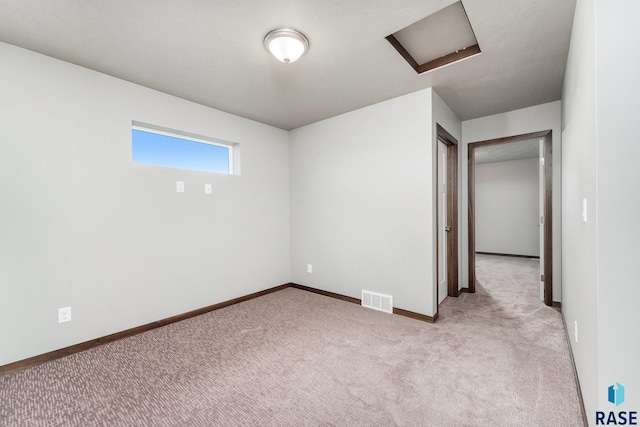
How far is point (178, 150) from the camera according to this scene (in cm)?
312

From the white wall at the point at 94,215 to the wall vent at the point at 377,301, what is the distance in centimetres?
170

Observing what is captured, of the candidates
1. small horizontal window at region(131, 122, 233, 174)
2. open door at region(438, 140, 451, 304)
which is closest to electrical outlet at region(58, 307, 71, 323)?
small horizontal window at region(131, 122, 233, 174)

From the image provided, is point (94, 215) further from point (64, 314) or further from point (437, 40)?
point (437, 40)

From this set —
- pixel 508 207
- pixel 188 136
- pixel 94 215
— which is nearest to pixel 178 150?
pixel 188 136

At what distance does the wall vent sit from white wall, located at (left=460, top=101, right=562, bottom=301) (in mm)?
1489

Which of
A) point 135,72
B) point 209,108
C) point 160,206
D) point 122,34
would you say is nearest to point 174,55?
point 122,34

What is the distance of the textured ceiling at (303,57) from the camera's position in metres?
1.71

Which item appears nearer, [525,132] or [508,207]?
[525,132]

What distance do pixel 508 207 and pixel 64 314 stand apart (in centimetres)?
857

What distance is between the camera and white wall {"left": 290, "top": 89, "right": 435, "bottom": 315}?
294 cm

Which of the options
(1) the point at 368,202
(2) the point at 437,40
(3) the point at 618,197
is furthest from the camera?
(1) the point at 368,202

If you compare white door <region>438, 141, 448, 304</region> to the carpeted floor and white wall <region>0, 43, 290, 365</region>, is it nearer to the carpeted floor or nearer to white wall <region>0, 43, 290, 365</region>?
the carpeted floor

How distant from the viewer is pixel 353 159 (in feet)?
11.6

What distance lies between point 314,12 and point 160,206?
2363 millimetres
